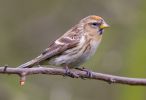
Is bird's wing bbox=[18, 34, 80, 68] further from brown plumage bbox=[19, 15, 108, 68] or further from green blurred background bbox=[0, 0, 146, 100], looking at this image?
green blurred background bbox=[0, 0, 146, 100]

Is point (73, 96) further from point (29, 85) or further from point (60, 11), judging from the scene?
point (60, 11)

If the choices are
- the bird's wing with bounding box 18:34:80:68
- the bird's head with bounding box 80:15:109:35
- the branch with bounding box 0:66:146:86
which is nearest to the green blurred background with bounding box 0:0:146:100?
the bird's head with bounding box 80:15:109:35

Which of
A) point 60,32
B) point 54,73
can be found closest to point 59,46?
point 54,73

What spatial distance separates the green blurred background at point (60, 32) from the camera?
6.86 meters

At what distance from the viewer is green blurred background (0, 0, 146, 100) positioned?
6.86 meters

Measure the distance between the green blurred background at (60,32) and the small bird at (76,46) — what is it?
90 cm

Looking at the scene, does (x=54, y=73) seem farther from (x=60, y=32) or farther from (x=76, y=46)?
(x=60, y=32)

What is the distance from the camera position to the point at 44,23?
8234 millimetres

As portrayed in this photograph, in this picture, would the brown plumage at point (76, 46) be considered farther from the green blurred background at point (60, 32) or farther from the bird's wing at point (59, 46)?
the green blurred background at point (60, 32)

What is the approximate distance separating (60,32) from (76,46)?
241 cm

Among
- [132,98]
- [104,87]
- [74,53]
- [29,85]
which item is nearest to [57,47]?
[74,53]

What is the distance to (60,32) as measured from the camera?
8.19 m

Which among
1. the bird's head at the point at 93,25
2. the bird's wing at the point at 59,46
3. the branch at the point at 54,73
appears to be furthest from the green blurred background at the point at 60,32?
the branch at the point at 54,73

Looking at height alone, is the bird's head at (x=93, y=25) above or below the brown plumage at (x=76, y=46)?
above
